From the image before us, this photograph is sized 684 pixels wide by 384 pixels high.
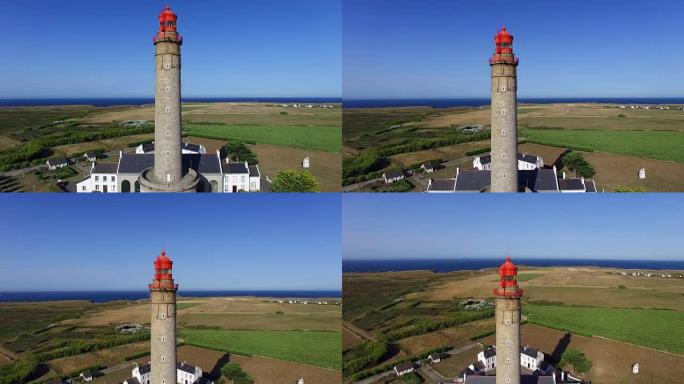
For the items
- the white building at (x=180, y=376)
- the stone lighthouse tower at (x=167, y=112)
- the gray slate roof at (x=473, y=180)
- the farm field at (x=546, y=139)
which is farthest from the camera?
the farm field at (x=546, y=139)

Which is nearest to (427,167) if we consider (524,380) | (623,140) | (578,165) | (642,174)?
(578,165)

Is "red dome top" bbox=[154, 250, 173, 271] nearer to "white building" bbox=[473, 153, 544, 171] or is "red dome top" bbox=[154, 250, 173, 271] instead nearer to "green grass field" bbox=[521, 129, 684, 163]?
"white building" bbox=[473, 153, 544, 171]

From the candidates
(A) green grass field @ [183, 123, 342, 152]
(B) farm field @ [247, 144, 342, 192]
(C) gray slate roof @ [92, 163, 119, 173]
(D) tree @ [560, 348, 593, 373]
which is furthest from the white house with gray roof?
(A) green grass field @ [183, 123, 342, 152]

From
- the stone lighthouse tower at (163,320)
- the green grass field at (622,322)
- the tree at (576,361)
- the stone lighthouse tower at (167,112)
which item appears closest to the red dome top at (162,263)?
the stone lighthouse tower at (163,320)

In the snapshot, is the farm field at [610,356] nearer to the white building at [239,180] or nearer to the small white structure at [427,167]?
the small white structure at [427,167]

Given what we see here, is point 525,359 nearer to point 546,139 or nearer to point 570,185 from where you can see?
point 570,185
